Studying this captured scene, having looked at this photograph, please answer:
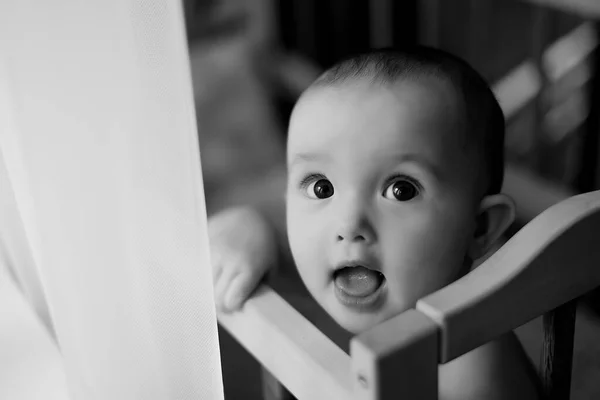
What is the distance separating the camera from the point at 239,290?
2.58 ft

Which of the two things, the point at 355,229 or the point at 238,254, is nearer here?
the point at 355,229

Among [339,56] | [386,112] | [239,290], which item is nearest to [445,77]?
[386,112]

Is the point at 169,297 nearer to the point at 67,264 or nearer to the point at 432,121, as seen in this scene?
the point at 67,264

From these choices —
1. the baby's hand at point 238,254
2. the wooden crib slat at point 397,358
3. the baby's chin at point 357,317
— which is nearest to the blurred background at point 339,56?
the baby's hand at point 238,254

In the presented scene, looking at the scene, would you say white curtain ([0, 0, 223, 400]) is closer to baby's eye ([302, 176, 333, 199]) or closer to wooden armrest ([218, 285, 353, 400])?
wooden armrest ([218, 285, 353, 400])

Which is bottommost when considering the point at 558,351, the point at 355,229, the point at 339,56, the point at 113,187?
the point at 339,56

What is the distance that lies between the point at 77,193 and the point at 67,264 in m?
0.07

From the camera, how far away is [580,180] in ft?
4.34

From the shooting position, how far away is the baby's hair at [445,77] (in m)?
0.80

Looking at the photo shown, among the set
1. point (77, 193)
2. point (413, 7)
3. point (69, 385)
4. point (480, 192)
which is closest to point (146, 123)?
point (77, 193)

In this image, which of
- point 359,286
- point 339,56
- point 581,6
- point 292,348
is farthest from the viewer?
point 339,56

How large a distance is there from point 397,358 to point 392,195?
240 millimetres

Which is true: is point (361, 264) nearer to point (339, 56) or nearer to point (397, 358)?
point (397, 358)

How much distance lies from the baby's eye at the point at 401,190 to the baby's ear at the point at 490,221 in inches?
3.9
